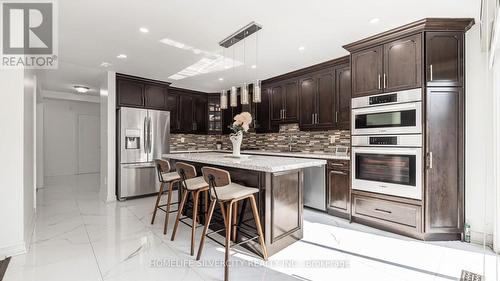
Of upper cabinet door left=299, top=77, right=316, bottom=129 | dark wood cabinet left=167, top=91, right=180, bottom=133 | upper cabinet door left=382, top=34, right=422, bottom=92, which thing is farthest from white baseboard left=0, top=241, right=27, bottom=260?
upper cabinet door left=382, top=34, right=422, bottom=92

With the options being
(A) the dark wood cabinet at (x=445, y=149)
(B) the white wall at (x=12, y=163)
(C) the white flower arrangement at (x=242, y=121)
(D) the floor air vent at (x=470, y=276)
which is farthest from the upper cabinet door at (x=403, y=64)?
(B) the white wall at (x=12, y=163)

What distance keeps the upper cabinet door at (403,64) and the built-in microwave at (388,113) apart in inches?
4.2

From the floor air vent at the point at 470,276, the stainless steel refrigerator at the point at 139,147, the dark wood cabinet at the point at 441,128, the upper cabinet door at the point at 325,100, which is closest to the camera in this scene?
the floor air vent at the point at 470,276

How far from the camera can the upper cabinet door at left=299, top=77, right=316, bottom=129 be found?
4.38 meters

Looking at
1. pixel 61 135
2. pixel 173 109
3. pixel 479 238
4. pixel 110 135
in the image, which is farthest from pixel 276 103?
pixel 61 135

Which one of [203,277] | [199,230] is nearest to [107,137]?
[199,230]

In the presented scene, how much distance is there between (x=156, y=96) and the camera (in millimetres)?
5184

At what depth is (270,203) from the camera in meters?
2.38

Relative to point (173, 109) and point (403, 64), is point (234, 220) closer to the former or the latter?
point (403, 64)

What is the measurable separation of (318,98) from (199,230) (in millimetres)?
3003

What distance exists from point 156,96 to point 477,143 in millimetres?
5409

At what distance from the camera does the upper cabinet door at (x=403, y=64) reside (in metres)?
2.75

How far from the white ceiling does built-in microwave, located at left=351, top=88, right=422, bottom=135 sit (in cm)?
84

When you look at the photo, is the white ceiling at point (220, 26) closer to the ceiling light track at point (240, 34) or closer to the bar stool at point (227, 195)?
the ceiling light track at point (240, 34)
